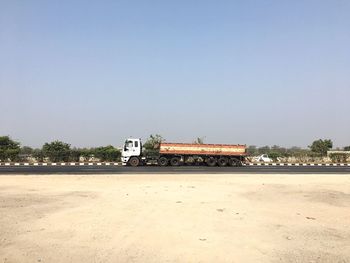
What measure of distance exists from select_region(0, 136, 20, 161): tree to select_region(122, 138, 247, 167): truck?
15498mm

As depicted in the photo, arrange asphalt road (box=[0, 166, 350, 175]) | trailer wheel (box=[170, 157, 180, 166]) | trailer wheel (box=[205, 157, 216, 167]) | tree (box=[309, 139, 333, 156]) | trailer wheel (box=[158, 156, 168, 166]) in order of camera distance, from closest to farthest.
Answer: asphalt road (box=[0, 166, 350, 175])
trailer wheel (box=[158, 156, 168, 166])
trailer wheel (box=[170, 157, 180, 166])
trailer wheel (box=[205, 157, 216, 167])
tree (box=[309, 139, 333, 156])

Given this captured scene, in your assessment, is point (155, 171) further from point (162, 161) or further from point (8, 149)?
point (8, 149)

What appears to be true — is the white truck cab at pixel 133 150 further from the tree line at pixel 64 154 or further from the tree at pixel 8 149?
the tree at pixel 8 149

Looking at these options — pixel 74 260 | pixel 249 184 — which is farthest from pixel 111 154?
pixel 74 260

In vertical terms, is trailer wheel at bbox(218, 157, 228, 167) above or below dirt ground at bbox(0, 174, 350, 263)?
above

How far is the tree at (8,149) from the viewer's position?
49.4 m

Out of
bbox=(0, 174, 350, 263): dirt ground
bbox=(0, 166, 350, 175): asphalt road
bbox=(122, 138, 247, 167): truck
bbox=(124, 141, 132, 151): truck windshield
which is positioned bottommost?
bbox=(0, 174, 350, 263): dirt ground

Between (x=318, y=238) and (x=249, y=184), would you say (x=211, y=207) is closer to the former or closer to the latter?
(x=318, y=238)

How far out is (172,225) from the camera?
11695 mm

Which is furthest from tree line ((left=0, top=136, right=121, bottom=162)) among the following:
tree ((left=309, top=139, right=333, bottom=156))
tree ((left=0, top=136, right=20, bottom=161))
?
tree ((left=309, top=139, right=333, bottom=156))

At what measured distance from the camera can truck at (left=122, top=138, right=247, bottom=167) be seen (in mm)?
40625

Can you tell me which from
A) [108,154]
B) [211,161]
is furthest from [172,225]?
[108,154]

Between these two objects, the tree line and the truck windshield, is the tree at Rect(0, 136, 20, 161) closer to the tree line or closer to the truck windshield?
the tree line

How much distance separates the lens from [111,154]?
167 ft
